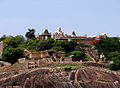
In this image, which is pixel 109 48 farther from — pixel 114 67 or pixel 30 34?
pixel 30 34

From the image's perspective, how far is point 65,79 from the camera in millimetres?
57562

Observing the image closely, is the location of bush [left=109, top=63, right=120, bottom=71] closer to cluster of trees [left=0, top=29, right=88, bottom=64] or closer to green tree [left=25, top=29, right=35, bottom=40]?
cluster of trees [left=0, top=29, right=88, bottom=64]

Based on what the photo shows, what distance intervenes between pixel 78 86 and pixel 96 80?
4191 mm

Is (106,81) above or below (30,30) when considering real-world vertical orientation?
below

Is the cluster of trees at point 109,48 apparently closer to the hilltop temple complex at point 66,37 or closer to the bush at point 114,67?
the hilltop temple complex at point 66,37

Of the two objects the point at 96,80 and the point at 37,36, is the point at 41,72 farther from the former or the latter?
the point at 37,36

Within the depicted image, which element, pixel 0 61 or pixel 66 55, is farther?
pixel 66 55

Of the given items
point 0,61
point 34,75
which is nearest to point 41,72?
point 34,75

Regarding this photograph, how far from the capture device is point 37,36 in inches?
4094

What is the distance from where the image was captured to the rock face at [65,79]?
179 ft

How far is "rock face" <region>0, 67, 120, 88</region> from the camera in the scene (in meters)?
54.7

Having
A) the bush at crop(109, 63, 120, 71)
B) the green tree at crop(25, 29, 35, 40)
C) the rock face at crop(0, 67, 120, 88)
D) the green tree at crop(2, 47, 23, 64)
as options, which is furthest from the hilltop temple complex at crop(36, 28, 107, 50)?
the rock face at crop(0, 67, 120, 88)


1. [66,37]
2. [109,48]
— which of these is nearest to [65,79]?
[109,48]

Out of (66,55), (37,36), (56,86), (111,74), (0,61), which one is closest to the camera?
(56,86)
